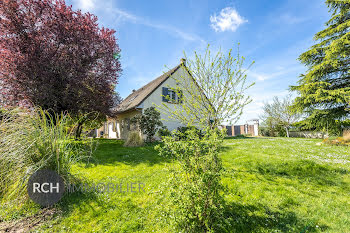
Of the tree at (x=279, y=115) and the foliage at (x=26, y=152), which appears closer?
the foliage at (x=26, y=152)

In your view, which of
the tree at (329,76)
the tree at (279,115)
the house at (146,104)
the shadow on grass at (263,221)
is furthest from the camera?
the tree at (279,115)

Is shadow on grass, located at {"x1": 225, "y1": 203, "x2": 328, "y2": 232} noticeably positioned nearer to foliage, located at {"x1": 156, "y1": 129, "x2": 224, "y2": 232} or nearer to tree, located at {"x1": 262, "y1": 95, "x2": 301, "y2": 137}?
foliage, located at {"x1": 156, "y1": 129, "x2": 224, "y2": 232}

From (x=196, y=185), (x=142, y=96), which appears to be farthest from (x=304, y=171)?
(x=142, y=96)

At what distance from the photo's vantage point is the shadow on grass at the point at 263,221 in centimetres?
255

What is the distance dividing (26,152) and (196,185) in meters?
Answer: 3.51

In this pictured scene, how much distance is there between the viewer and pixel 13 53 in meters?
8.05

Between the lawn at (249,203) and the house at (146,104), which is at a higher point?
the house at (146,104)

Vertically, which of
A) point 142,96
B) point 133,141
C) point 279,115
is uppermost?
point 142,96

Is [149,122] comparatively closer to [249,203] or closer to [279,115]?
[249,203]

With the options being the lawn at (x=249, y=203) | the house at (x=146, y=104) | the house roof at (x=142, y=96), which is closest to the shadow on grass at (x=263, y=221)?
the lawn at (x=249, y=203)

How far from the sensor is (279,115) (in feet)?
72.4

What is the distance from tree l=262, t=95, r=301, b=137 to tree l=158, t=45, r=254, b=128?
20.5 metres

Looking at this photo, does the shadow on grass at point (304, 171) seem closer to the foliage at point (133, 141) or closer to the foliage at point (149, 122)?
the foliage at point (133, 141)

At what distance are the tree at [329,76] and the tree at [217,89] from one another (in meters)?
13.3
